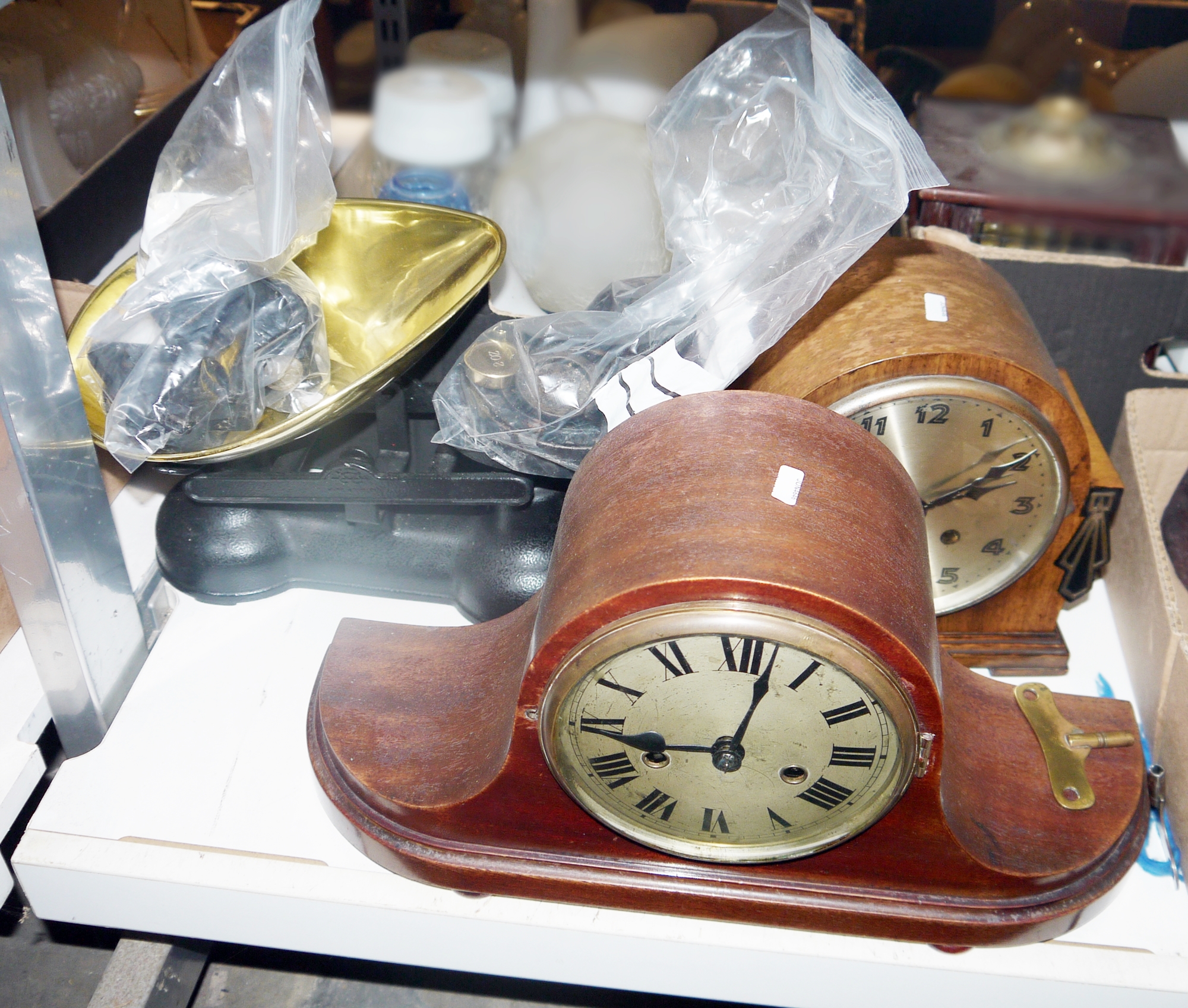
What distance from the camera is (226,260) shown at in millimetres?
775

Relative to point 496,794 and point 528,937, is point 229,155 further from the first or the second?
point 528,937

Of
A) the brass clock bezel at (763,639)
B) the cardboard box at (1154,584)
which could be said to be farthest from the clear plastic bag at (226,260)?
the cardboard box at (1154,584)

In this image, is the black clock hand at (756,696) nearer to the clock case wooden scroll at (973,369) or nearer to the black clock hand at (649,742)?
the black clock hand at (649,742)

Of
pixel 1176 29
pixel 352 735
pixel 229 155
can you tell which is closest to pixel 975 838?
pixel 352 735

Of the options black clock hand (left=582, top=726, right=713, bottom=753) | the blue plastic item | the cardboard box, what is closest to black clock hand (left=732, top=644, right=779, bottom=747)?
black clock hand (left=582, top=726, right=713, bottom=753)

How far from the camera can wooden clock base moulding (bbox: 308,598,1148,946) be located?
676 mm

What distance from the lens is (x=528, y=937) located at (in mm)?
735

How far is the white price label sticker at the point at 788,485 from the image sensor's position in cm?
60

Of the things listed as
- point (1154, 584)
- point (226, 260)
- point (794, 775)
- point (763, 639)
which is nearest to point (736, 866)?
point (794, 775)

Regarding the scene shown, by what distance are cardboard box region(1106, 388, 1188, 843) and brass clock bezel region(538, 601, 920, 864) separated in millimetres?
296

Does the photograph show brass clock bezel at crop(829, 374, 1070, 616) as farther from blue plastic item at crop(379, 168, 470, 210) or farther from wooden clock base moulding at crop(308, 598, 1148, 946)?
blue plastic item at crop(379, 168, 470, 210)

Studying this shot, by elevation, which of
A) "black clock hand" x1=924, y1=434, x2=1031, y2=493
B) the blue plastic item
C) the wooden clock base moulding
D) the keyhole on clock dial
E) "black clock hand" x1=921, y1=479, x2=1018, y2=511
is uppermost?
the blue plastic item

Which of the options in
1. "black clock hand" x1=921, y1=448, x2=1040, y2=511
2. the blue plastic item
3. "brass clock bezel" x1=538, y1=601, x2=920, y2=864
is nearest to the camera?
"brass clock bezel" x1=538, y1=601, x2=920, y2=864

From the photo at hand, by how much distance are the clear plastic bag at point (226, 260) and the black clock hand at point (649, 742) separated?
1.30 ft
